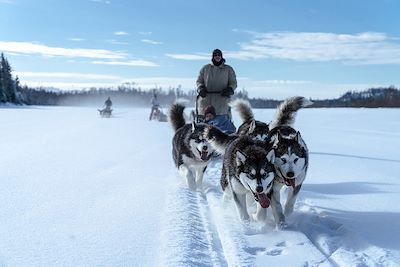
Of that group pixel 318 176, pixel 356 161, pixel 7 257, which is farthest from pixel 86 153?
pixel 7 257

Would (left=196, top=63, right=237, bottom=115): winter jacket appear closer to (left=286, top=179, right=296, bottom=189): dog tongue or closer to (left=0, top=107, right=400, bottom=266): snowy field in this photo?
(left=0, top=107, right=400, bottom=266): snowy field

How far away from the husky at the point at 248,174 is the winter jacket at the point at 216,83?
3247mm

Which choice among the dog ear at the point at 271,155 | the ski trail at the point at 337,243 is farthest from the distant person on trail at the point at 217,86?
the dog ear at the point at 271,155

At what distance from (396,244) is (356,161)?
16.5ft

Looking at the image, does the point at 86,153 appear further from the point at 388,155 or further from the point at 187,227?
the point at 388,155

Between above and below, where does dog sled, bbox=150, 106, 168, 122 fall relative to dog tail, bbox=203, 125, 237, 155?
below

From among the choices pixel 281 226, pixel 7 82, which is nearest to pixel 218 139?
pixel 281 226


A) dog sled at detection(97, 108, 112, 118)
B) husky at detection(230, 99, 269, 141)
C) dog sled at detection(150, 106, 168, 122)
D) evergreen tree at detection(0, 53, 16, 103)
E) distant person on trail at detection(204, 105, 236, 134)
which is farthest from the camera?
evergreen tree at detection(0, 53, 16, 103)

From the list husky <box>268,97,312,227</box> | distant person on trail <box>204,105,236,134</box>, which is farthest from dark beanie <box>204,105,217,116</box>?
husky <box>268,97,312,227</box>

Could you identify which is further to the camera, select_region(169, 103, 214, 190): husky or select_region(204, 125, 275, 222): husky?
select_region(169, 103, 214, 190): husky

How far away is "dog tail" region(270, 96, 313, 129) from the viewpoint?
5890 millimetres

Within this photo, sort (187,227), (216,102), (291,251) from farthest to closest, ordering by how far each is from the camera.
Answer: (216,102), (187,227), (291,251)

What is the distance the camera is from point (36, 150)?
959cm

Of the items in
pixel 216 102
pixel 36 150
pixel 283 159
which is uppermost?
pixel 216 102
